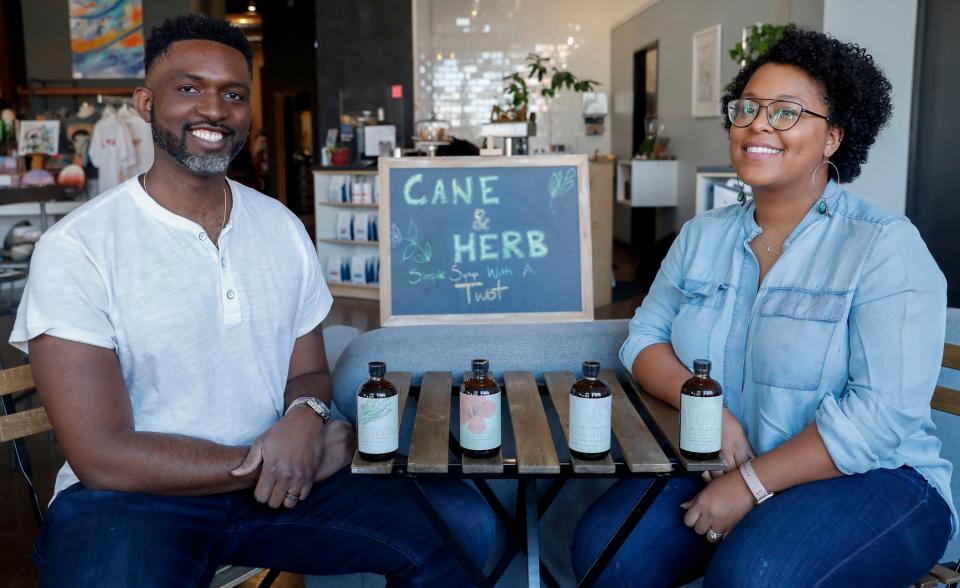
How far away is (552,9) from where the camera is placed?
1045 centimetres

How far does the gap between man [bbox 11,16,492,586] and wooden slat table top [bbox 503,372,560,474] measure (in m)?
0.24

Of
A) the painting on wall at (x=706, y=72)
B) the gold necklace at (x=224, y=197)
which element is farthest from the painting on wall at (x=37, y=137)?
the gold necklace at (x=224, y=197)

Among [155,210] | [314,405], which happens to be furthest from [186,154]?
[314,405]

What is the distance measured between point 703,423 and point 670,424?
0.61ft

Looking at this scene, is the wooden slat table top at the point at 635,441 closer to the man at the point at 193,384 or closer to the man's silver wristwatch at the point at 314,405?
the man at the point at 193,384

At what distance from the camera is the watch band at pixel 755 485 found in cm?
151

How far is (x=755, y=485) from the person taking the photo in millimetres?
1518

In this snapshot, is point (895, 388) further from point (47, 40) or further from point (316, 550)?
point (47, 40)

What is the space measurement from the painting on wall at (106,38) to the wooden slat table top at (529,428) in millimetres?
9005

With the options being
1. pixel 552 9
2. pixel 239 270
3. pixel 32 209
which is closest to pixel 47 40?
pixel 32 209

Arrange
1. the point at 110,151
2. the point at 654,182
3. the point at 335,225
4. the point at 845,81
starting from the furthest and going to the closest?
the point at 654,182 → the point at 110,151 → the point at 335,225 → the point at 845,81

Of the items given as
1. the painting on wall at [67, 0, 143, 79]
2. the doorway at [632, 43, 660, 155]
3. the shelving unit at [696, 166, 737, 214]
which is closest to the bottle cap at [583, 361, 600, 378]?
the shelving unit at [696, 166, 737, 214]

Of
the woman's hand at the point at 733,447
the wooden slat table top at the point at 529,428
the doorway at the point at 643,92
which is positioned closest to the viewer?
the wooden slat table top at the point at 529,428

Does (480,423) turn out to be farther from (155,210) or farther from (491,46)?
(491,46)
